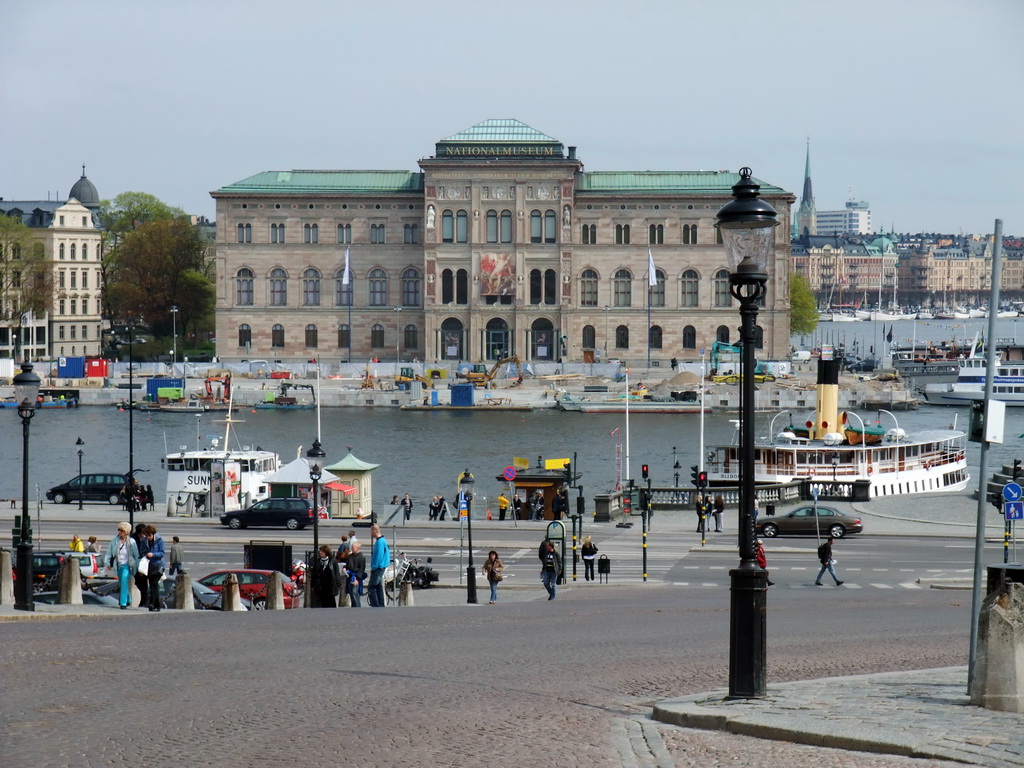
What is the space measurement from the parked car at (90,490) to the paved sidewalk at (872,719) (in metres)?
47.3

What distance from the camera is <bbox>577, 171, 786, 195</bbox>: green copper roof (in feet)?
423

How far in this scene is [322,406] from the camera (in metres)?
112

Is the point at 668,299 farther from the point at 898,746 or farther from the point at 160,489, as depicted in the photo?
the point at 898,746

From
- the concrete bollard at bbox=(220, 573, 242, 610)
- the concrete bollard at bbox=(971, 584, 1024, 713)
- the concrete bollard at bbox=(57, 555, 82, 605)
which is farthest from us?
the concrete bollard at bbox=(220, 573, 242, 610)

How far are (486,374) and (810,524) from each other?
251ft

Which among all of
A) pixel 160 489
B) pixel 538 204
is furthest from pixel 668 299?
pixel 160 489

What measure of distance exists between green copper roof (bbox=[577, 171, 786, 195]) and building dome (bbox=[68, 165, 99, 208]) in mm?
75935

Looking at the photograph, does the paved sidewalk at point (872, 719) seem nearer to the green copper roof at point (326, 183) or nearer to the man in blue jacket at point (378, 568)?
the man in blue jacket at point (378, 568)

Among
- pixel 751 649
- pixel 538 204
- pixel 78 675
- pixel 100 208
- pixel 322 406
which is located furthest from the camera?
pixel 100 208

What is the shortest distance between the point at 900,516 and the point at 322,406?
67.6 m

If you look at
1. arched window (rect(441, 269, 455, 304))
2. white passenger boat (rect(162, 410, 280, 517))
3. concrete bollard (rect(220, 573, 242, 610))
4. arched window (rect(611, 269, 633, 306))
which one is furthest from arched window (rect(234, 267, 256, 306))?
concrete bollard (rect(220, 573, 242, 610))

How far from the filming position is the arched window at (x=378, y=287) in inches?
5177

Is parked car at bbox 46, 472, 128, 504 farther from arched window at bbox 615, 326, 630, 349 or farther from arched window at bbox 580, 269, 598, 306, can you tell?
arched window at bbox 615, 326, 630, 349

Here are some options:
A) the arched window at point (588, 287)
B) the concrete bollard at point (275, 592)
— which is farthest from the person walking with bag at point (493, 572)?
the arched window at point (588, 287)
